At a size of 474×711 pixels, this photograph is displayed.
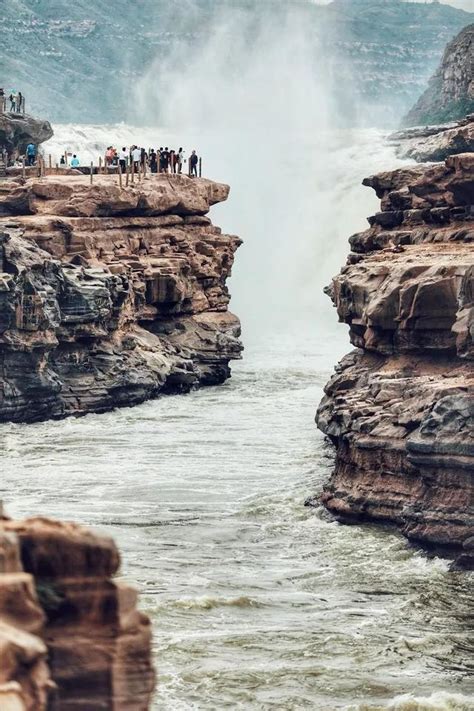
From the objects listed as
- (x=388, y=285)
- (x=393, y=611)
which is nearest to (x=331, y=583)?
(x=393, y=611)

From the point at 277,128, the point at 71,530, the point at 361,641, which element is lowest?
the point at 361,641

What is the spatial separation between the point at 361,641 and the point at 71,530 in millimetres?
19760

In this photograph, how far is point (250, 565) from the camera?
4197 centimetres

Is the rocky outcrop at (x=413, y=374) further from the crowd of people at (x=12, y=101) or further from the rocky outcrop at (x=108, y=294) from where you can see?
the crowd of people at (x=12, y=101)

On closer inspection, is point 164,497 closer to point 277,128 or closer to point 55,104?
point 277,128

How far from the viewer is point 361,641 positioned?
35500 mm

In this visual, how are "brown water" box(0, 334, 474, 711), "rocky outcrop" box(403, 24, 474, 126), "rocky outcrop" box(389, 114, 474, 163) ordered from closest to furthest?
"brown water" box(0, 334, 474, 711) → "rocky outcrop" box(389, 114, 474, 163) → "rocky outcrop" box(403, 24, 474, 126)

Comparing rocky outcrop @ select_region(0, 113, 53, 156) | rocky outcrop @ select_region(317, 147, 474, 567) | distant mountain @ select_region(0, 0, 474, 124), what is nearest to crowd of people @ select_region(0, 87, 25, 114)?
rocky outcrop @ select_region(0, 113, 53, 156)

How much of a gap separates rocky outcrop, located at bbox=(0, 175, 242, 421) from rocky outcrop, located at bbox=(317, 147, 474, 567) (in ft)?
36.1

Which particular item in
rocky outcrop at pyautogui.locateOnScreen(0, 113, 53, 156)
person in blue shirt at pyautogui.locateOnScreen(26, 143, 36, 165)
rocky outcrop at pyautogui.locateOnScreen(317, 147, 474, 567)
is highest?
rocky outcrop at pyautogui.locateOnScreen(0, 113, 53, 156)

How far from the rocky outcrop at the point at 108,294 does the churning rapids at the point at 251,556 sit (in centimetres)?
117

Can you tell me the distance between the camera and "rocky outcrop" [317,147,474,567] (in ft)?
134

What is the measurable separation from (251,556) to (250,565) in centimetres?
94

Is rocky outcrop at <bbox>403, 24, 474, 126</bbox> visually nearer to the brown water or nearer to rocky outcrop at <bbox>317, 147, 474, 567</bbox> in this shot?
the brown water
